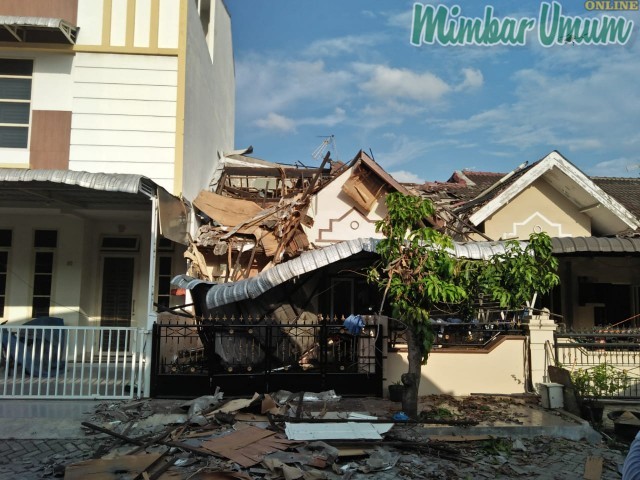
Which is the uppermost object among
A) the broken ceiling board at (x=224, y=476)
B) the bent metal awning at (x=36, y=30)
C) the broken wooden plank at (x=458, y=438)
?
the bent metal awning at (x=36, y=30)

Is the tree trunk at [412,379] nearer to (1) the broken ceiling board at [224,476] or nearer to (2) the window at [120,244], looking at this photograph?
(1) the broken ceiling board at [224,476]

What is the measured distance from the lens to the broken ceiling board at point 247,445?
552 centimetres

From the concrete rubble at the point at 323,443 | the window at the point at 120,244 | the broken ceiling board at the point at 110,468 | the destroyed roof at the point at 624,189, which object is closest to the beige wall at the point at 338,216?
the window at the point at 120,244

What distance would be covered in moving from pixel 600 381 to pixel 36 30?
1302cm

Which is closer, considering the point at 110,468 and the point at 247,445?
the point at 110,468

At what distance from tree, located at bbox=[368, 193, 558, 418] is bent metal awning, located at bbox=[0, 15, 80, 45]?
8.04m

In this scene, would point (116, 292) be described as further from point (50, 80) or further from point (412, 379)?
point (412, 379)

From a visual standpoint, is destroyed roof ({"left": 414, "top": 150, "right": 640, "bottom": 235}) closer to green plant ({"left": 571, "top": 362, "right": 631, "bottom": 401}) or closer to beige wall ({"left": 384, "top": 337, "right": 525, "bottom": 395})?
beige wall ({"left": 384, "top": 337, "right": 525, "bottom": 395})

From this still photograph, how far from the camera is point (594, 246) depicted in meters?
10.4

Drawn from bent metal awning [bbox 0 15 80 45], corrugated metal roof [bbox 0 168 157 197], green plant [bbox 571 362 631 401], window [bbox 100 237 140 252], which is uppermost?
bent metal awning [bbox 0 15 80 45]

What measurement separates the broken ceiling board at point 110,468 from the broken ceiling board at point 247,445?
745 millimetres

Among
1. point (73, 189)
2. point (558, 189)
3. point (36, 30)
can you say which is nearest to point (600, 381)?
point (558, 189)

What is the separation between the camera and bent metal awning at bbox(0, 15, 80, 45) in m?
9.94

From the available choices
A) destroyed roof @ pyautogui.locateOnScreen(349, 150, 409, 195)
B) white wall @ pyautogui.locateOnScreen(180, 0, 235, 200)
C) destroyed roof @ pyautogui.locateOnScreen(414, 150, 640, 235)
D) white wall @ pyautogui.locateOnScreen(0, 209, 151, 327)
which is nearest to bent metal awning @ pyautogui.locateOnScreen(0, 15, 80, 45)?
white wall @ pyautogui.locateOnScreen(180, 0, 235, 200)
